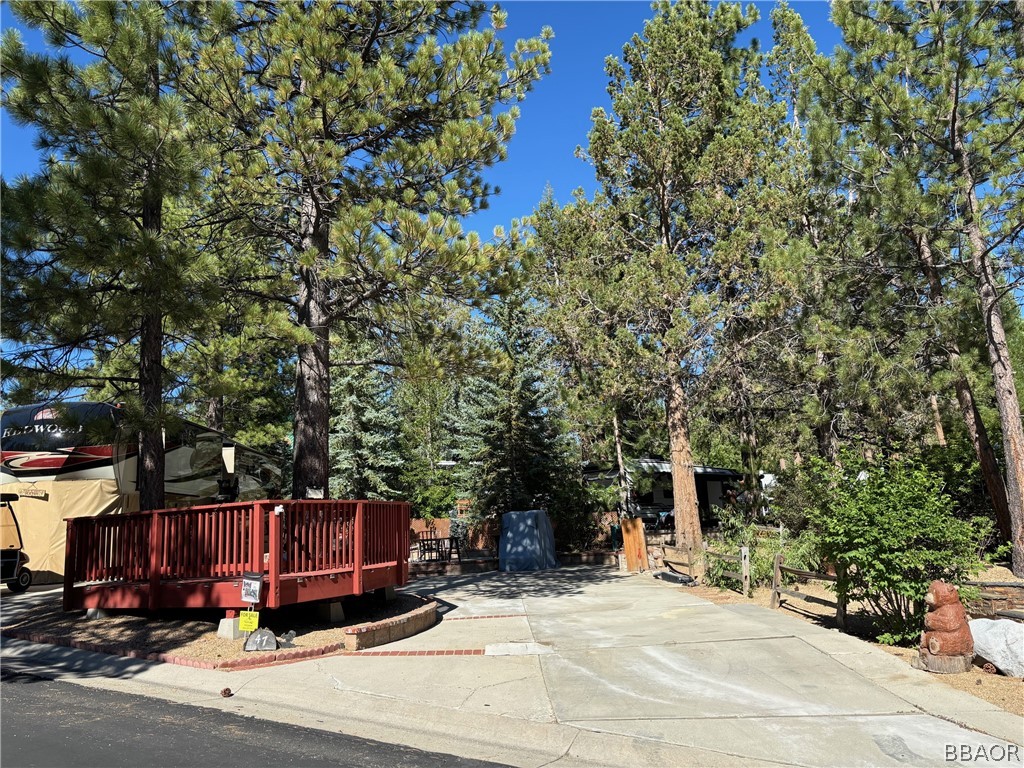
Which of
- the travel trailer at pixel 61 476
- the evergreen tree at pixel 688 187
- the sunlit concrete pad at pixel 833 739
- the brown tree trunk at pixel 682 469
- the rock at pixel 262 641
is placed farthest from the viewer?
the brown tree trunk at pixel 682 469

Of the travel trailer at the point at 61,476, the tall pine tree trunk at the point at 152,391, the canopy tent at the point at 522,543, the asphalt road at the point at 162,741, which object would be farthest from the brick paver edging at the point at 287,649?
the canopy tent at the point at 522,543

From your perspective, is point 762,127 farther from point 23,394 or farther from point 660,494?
point 660,494

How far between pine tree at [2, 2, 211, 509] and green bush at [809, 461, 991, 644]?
9.03 metres

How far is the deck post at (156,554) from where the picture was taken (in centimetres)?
935

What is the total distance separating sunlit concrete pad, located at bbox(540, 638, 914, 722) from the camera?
6379 mm

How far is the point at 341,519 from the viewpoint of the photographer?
9812 mm

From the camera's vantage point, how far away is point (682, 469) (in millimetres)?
19625

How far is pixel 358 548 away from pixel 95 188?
19.3ft

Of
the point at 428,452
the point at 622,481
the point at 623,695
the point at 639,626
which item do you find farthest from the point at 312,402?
the point at 428,452

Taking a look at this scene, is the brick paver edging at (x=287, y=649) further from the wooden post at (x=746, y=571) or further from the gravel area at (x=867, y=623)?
the wooden post at (x=746, y=571)

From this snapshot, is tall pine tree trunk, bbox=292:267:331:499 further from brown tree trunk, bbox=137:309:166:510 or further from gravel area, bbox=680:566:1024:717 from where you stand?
gravel area, bbox=680:566:1024:717

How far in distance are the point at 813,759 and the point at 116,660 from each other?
7.55 metres

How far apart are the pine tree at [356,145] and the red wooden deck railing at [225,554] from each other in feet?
7.83

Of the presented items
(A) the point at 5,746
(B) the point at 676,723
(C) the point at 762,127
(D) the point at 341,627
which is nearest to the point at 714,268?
(C) the point at 762,127
